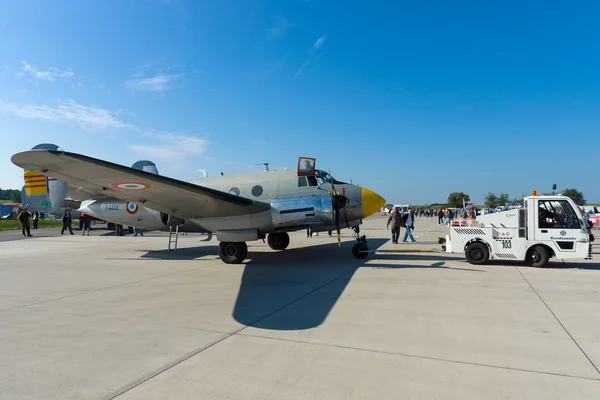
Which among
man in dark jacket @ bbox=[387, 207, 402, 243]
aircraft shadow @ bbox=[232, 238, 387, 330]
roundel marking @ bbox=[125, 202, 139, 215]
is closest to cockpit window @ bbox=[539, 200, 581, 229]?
aircraft shadow @ bbox=[232, 238, 387, 330]

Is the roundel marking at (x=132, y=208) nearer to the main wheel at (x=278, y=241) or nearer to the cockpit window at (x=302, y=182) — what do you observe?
the main wheel at (x=278, y=241)

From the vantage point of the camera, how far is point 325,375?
11.3ft

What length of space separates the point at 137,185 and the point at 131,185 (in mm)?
171

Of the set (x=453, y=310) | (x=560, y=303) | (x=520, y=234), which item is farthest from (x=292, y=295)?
(x=520, y=234)

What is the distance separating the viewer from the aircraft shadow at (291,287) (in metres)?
5.23

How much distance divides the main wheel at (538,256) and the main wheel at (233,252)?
8.50m

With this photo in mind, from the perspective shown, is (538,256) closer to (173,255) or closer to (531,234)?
(531,234)

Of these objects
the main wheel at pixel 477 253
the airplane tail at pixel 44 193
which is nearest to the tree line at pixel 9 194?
the airplane tail at pixel 44 193

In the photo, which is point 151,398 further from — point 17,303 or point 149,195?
point 149,195

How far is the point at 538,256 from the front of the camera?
9664 millimetres

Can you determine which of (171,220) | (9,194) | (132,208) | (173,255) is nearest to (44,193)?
(132,208)

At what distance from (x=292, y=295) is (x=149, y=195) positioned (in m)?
5.42

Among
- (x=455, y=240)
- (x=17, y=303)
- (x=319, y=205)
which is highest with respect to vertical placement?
(x=319, y=205)

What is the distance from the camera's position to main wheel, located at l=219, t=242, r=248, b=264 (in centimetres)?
1055
